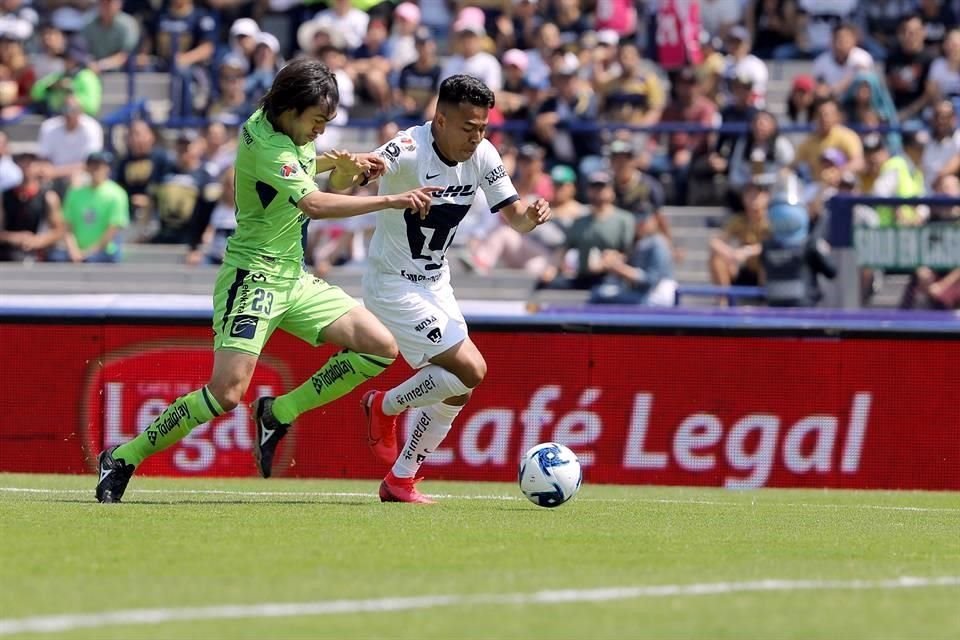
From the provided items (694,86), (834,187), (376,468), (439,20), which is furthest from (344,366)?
(439,20)

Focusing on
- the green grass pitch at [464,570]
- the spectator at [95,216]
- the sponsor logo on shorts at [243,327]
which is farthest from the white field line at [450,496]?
the spectator at [95,216]

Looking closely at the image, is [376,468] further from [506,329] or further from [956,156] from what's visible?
[956,156]

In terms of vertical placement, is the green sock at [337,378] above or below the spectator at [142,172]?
above

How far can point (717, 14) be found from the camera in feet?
72.1

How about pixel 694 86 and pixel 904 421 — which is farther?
pixel 694 86

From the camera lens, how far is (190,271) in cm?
1920

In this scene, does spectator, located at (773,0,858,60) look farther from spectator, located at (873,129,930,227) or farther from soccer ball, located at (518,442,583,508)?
soccer ball, located at (518,442,583,508)

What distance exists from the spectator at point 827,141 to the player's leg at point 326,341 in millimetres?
9497

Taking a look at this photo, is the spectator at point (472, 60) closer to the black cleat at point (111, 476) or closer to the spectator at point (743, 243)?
the spectator at point (743, 243)

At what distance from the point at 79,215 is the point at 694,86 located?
22.6 feet

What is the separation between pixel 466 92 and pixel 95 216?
10544 millimetres

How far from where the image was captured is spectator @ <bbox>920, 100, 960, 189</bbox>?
1856 cm

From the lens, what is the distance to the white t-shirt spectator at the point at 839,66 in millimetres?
20328

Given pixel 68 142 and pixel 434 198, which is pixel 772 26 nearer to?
pixel 68 142
